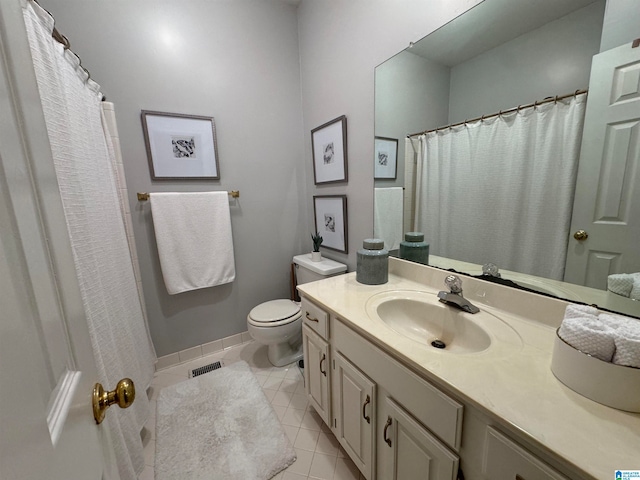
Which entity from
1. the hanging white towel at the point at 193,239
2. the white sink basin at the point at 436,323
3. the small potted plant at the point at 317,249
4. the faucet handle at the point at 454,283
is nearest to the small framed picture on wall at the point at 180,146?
the hanging white towel at the point at 193,239

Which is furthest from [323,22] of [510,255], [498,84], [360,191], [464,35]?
[510,255]

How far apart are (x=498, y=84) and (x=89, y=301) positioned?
173 cm

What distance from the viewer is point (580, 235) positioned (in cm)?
84

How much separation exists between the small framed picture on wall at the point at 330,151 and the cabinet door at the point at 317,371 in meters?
1.05

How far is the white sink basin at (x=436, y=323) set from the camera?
0.88 metres

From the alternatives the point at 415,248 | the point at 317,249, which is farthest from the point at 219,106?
the point at 415,248

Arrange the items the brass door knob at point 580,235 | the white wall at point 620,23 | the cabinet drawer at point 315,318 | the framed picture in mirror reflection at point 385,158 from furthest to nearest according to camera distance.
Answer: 1. the framed picture in mirror reflection at point 385,158
2. the cabinet drawer at point 315,318
3. the brass door knob at point 580,235
4. the white wall at point 620,23

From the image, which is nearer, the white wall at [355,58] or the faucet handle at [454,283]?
the faucet handle at [454,283]

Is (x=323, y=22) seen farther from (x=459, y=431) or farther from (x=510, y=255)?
(x=459, y=431)

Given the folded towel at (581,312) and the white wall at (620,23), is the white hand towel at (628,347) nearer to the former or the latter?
the folded towel at (581,312)

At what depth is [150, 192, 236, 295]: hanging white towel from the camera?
175cm

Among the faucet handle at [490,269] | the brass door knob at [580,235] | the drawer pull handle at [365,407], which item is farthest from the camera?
the faucet handle at [490,269]

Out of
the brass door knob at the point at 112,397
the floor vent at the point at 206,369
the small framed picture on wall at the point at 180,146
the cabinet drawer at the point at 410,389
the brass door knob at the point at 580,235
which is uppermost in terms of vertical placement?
the small framed picture on wall at the point at 180,146

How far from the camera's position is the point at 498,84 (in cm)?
99
